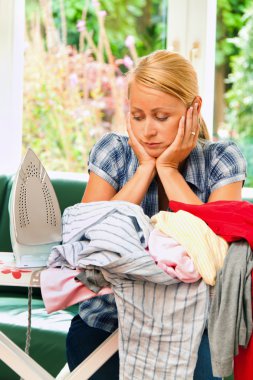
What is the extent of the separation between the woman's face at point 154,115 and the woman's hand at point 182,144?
15 millimetres

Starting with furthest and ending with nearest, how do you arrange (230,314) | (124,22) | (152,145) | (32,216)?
(124,22)
(152,145)
(32,216)
(230,314)

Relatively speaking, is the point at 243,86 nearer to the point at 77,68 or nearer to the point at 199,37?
the point at 199,37

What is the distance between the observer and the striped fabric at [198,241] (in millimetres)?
1678

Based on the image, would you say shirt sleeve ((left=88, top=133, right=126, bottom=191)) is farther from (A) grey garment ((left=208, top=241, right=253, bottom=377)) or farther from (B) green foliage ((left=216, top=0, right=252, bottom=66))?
(B) green foliage ((left=216, top=0, right=252, bottom=66))

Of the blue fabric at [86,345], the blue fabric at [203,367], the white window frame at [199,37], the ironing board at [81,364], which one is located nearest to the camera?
the ironing board at [81,364]

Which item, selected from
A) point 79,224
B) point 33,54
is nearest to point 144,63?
→ point 79,224

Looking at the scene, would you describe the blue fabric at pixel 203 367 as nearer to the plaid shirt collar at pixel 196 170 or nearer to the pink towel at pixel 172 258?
the pink towel at pixel 172 258

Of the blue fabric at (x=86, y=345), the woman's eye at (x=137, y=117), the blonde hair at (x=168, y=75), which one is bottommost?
the blue fabric at (x=86, y=345)

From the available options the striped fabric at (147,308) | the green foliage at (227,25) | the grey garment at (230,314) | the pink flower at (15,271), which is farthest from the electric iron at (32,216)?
the green foliage at (227,25)

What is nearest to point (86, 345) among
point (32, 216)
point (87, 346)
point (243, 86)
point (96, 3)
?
point (87, 346)

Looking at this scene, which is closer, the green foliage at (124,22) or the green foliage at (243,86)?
the green foliage at (243,86)

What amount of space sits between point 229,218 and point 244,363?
304 millimetres

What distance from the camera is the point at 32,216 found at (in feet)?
6.31

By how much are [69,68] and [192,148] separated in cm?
167
